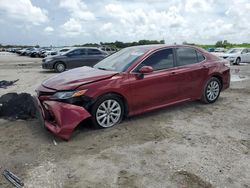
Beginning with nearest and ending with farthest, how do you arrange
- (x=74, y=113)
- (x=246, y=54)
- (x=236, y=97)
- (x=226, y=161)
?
(x=226, y=161) < (x=74, y=113) < (x=236, y=97) < (x=246, y=54)

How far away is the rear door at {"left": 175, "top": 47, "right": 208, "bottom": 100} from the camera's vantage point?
6.39m

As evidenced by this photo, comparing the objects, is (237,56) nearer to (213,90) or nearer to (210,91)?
(213,90)

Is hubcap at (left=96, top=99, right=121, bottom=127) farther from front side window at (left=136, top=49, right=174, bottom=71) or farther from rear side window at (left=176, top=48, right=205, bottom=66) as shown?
rear side window at (left=176, top=48, right=205, bottom=66)

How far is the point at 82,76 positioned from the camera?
5422 mm

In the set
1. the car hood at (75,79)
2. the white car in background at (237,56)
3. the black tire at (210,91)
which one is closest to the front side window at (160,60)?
the car hood at (75,79)

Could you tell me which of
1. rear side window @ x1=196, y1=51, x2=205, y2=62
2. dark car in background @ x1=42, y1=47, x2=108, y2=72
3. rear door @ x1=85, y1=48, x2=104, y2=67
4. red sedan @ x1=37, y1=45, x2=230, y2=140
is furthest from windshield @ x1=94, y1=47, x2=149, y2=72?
rear door @ x1=85, y1=48, x2=104, y2=67

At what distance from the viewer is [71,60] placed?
55.8 ft

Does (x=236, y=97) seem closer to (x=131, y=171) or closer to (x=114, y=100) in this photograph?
(x=114, y=100)

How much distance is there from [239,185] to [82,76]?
3323mm

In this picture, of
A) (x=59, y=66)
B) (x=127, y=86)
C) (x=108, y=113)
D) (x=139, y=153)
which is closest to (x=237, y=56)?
(x=59, y=66)

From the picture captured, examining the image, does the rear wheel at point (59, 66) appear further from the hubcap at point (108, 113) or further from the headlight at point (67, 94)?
the headlight at point (67, 94)

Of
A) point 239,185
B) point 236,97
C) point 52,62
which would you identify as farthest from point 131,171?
point 52,62

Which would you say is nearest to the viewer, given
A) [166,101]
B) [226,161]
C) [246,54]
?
[226,161]

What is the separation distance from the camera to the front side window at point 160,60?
5914 millimetres
